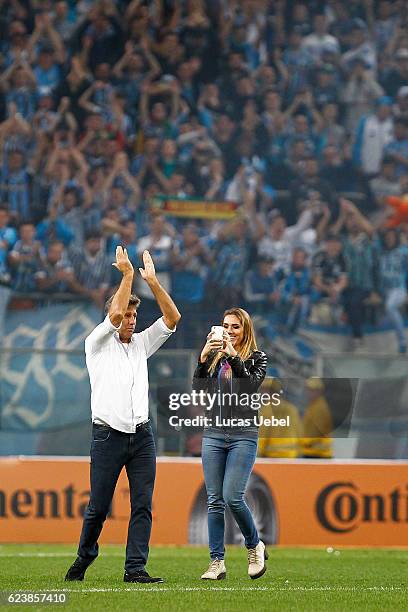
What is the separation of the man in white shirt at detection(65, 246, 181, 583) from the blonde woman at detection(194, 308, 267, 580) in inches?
21.6

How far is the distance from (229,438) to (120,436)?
89 centimetres

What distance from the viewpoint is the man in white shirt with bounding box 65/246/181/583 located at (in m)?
7.88

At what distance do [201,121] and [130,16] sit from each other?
230 cm

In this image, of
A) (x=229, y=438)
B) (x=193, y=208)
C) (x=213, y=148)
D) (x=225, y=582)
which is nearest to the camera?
(x=225, y=582)

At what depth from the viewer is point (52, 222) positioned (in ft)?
60.4

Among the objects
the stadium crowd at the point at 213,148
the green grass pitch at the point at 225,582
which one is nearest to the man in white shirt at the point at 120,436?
the green grass pitch at the point at 225,582

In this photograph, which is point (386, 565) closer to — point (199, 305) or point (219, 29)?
point (199, 305)

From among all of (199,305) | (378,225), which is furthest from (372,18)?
(199,305)

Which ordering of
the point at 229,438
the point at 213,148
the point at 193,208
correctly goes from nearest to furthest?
the point at 229,438 → the point at 193,208 → the point at 213,148

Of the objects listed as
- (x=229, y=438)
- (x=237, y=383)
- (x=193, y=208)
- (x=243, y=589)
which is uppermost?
(x=193, y=208)

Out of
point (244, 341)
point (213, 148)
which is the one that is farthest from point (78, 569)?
point (213, 148)

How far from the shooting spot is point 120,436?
311 inches

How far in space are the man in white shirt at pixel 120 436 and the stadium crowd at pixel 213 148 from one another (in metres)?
9.36

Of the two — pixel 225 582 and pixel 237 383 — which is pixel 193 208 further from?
pixel 225 582
